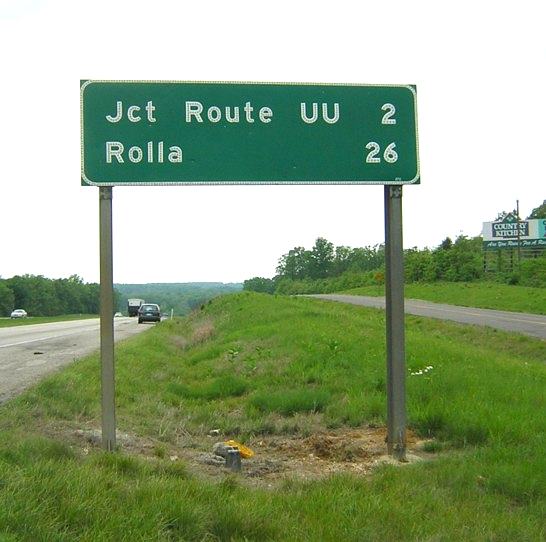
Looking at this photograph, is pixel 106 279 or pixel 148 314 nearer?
pixel 106 279

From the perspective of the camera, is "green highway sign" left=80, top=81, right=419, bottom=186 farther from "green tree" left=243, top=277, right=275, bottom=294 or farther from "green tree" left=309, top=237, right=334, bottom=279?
"green tree" left=309, top=237, right=334, bottom=279

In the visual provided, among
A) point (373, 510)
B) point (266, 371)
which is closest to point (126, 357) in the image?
point (266, 371)

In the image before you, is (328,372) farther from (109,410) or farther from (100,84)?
(100,84)

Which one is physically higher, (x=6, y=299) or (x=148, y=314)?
(x=148, y=314)

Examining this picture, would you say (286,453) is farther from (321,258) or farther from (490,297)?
(321,258)

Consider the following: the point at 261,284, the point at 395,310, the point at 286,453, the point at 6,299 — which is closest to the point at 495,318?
the point at 395,310

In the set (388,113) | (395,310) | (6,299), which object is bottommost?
(6,299)

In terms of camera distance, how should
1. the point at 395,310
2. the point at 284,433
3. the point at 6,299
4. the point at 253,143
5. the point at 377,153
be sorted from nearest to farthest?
the point at 253,143
the point at 377,153
the point at 395,310
the point at 284,433
the point at 6,299

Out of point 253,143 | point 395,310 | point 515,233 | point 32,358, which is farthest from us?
point 515,233

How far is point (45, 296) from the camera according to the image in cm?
12031

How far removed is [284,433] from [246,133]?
3.23m

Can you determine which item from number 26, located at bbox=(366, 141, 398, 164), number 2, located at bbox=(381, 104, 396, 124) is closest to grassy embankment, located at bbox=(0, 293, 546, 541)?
number 26, located at bbox=(366, 141, 398, 164)

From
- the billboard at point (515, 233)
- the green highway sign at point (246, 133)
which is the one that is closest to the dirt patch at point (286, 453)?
the green highway sign at point (246, 133)

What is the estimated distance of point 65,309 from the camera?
421 feet
